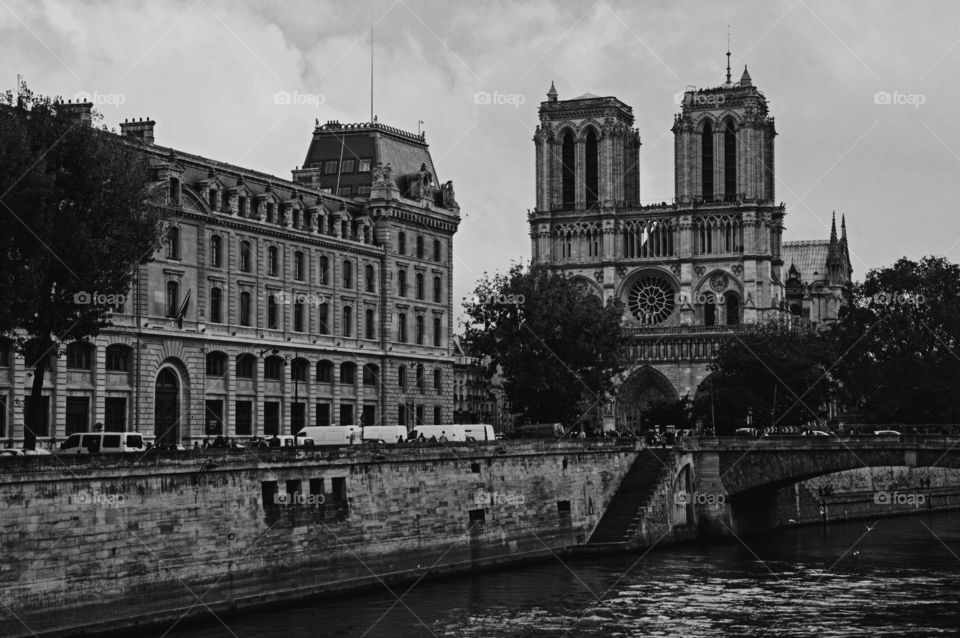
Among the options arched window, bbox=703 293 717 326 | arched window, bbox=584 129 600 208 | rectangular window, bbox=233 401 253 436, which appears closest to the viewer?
rectangular window, bbox=233 401 253 436

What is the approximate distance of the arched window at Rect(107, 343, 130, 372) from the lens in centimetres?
8300

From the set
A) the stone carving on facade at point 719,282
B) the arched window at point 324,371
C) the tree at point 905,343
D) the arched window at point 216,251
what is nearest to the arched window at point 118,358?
the arched window at point 216,251

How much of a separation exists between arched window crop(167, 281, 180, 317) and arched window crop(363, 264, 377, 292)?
1707 centimetres

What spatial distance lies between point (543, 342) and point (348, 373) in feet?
55.7

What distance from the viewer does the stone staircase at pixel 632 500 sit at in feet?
260

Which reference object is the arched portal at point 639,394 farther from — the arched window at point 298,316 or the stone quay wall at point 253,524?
the stone quay wall at point 253,524

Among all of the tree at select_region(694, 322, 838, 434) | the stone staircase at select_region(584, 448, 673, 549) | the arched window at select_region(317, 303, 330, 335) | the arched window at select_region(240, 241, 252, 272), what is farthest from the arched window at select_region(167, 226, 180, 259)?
the tree at select_region(694, 322, 838, 434)

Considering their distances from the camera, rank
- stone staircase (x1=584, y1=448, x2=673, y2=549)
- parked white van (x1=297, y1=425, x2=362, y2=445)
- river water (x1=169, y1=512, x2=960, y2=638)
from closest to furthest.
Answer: river water (x1=169, y1=512, x2=960, y2=638) < stone staircase (x1=584, y1=448, x2=673, y2=549) < parked white van (x1=297, y1=425, x2=362, y2=445)

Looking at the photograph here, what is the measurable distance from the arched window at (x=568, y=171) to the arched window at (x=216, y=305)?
98.4 m

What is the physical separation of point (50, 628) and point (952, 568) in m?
38.9

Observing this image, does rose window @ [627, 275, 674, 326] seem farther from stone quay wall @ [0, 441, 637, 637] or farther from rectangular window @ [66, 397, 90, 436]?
rectangular window @ [66, 397, 90, 436]

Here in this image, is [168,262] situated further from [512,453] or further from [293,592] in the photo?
[293,592]

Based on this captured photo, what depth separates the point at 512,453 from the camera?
76438 millimetres

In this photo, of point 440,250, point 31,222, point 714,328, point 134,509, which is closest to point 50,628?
point 134,509
